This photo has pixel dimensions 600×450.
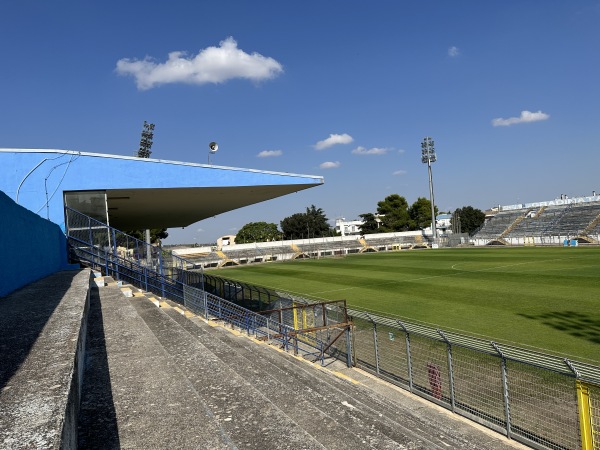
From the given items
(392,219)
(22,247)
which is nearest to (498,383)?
(22,247)

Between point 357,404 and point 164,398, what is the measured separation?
232 cm

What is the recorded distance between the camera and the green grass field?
1353 cm

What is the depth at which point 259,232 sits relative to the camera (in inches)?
4695

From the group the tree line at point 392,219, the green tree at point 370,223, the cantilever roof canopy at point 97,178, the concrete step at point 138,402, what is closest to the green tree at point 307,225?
the tree line at point 392,219

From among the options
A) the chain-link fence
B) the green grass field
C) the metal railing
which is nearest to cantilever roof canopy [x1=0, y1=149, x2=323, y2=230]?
Answer: the metal railing

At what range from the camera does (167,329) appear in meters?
7.82

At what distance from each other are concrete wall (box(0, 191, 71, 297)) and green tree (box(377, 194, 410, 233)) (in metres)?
80.0

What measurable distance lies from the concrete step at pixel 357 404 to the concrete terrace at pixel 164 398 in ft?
0.08

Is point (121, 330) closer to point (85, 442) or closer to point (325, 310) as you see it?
point (85, 442)

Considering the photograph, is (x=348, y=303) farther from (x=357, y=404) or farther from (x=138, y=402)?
(x=138, y=402)

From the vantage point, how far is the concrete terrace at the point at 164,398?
→ 3046mm

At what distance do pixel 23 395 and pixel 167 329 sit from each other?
503 cm

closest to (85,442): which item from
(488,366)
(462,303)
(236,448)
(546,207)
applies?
(236,448)

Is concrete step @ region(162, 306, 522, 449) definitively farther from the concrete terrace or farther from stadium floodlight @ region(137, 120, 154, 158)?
stadium floodlight @ region(137, 120, 154, 158)
